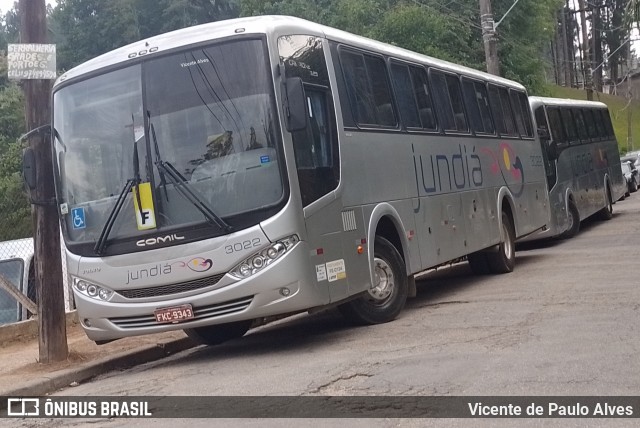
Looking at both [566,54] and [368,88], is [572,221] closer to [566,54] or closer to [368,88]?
[368,88]

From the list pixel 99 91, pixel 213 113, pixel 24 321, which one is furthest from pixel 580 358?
pixel 24 321

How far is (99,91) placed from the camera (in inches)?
388

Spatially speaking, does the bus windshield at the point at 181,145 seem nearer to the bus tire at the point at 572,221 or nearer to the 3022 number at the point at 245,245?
the 3022 number at the point at 245,245

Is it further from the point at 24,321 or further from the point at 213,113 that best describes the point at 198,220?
the point at 24,321

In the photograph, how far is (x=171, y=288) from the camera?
927cm

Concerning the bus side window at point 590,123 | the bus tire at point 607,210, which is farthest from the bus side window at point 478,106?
the bus tire at point 607,210

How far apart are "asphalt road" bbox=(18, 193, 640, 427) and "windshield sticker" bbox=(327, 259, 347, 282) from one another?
677mm

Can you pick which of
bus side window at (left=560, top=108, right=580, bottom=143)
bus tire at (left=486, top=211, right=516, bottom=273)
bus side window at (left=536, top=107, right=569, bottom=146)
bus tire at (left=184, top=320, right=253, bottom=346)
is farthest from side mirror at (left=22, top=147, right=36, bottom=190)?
bus side window at (left=560, top=108, right=580, bottom=143)

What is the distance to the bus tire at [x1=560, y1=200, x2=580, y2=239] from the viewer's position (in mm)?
22109

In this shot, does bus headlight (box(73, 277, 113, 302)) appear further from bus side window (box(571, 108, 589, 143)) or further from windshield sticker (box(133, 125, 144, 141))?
bus side window (box(571, 108, 589, 143))

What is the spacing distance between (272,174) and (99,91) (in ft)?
7.11

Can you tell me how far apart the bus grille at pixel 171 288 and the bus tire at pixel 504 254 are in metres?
7.52

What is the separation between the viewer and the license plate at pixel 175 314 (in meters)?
9.16

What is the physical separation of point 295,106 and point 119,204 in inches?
79.2
